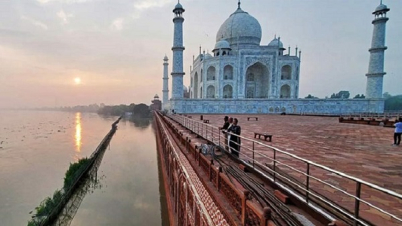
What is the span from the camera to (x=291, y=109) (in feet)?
98.9

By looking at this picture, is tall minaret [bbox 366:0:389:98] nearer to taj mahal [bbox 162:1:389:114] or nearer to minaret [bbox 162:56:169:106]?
taj mahal [bbox 162:1:389:114]

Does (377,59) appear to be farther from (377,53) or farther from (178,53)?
(178,53)

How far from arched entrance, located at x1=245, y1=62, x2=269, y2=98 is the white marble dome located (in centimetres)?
451

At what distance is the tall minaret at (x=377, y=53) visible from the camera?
88.2 ft

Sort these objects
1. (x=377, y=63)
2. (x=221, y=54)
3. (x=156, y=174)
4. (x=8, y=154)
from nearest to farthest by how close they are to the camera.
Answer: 1. (x=156, y=174)
2. (x=8, y=154)
3. (x=377, y=63)
4. (x=221, y=54)

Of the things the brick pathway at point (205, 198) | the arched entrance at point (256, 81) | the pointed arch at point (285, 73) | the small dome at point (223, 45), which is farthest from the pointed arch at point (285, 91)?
the brick pathway at point (205, 198)

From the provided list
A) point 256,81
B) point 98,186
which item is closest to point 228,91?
point 256,81

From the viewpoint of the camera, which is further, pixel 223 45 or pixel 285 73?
pixel 285 73

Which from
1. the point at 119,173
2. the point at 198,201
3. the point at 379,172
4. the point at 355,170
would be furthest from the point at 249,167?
the point at 119,173

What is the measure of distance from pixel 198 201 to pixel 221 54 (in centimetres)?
3276

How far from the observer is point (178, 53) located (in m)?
27.5

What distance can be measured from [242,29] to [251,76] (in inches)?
321

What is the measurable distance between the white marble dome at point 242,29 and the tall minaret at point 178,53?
12021 mm

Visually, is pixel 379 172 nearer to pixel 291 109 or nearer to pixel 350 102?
pixel 291 109
